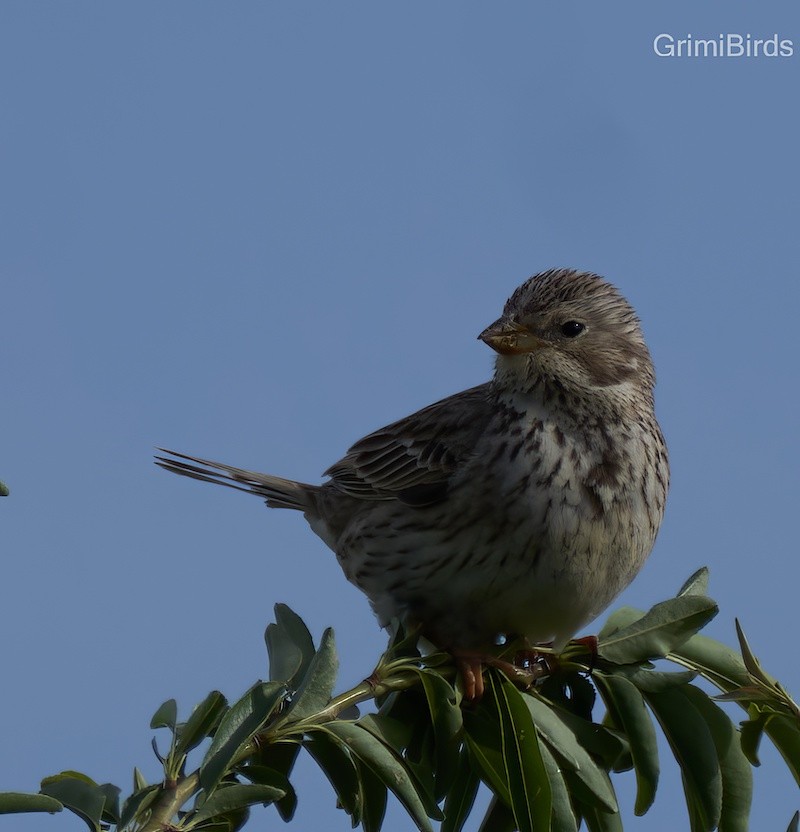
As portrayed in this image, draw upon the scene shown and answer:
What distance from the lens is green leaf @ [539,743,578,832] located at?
357 cm

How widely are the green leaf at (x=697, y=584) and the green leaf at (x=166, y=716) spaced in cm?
167

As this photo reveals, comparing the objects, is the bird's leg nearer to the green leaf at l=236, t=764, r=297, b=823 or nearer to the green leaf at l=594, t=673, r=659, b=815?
the green leaf at l=594, t=673, r=659, b=815

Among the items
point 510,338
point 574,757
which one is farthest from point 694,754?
point 510,338

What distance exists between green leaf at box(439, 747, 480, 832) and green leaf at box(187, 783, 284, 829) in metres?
1.09

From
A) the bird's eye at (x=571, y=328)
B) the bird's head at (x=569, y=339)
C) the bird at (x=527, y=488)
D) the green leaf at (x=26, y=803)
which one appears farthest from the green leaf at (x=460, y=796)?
the bird's eye at (x=571, y=328)

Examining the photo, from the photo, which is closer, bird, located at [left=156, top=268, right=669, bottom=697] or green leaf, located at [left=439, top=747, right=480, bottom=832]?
green leaf, located at [left=439, top=747, right=480, bottom=832]

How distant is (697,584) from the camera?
14.0ft

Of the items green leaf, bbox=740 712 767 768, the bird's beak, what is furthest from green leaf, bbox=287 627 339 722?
the bird's beak

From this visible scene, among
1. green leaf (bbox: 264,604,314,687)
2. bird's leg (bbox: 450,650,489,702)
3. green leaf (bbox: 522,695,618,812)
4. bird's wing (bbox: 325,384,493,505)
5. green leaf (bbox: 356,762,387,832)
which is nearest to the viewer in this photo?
green leaf (bbox: 264,604,314,687)

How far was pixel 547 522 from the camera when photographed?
18.1 feet

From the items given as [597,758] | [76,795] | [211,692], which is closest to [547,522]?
[597,758]

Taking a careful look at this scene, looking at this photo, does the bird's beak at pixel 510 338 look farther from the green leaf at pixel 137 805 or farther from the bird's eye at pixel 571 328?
the green leaf at pixel 137 805

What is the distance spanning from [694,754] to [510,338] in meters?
2.51

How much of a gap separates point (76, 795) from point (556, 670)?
6.68 ft
